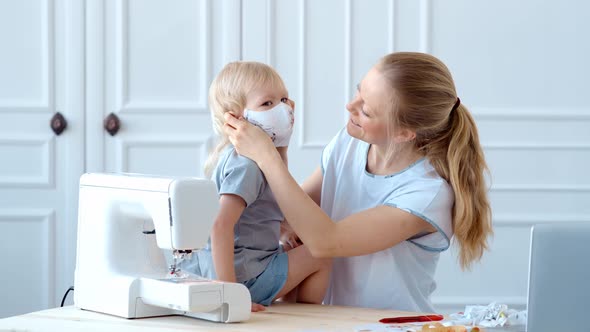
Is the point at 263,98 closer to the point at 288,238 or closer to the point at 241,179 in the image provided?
the point at 241,179

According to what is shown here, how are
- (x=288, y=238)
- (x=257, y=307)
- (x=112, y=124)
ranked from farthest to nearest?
1. (x=112, y=124)
2. (x=288, y=238)
3. (x=257, y=307)

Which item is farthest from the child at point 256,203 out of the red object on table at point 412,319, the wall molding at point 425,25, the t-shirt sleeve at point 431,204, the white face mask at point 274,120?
the wall molding at point 425,25

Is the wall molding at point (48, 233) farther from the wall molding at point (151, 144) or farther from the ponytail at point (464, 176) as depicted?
the ponytail at point (464, 176)

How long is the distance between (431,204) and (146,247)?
63 centimetres

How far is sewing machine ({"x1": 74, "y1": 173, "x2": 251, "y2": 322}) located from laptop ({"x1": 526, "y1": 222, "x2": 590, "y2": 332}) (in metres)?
0.53

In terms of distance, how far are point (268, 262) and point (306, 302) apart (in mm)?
126

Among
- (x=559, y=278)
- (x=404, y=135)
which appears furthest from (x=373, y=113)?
(x=559, y=278)

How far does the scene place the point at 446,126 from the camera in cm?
215

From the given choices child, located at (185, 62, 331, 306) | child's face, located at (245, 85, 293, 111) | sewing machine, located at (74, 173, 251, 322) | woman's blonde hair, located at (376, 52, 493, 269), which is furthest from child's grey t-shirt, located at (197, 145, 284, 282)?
woman's blonde hair, located at (376, 52, 493, 269)

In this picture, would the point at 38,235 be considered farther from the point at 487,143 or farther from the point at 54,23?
the point at 487,143

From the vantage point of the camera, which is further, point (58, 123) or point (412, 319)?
point (58, 123)

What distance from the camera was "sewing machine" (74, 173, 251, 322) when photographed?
1.67 metres

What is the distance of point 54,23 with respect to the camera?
3.75 m

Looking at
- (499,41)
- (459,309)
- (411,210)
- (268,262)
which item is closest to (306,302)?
(268,262)
